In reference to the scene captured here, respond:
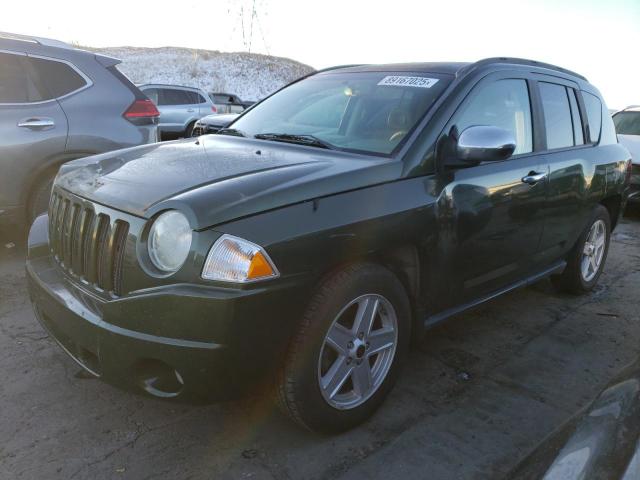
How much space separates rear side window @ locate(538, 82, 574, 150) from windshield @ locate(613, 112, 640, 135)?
6271 mm

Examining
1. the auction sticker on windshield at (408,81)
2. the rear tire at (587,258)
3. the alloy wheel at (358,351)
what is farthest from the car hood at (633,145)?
the alloy wheel at (358,351)

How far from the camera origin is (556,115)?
3.94 meters

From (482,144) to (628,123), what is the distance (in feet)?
27.8

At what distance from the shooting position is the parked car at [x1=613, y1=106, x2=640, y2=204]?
8.24 meters

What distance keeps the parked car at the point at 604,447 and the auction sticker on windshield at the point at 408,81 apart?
71.6 inches

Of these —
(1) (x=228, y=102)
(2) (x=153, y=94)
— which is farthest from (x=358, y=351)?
(1) (x=228, y=102)

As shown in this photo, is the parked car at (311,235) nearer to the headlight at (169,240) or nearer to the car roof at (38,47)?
the headlight at (169,240)

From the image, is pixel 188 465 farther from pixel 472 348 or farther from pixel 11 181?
pixel 11 181

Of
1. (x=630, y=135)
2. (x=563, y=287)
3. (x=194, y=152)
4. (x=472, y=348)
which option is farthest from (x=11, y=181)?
(x=630, y=135)

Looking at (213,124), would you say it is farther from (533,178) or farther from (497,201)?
(533,178)

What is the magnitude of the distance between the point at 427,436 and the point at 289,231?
4.05 feet

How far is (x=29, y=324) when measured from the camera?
350 centimetres

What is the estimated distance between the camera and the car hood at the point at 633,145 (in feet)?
27.8

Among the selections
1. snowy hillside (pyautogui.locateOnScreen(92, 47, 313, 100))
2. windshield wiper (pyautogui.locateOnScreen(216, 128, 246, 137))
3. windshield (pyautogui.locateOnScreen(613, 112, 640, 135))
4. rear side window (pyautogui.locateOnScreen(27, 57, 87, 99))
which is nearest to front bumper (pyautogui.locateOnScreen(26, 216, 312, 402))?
windshield wiper (pyautogui.locateOnScreen(216, 128, 246, 137))
